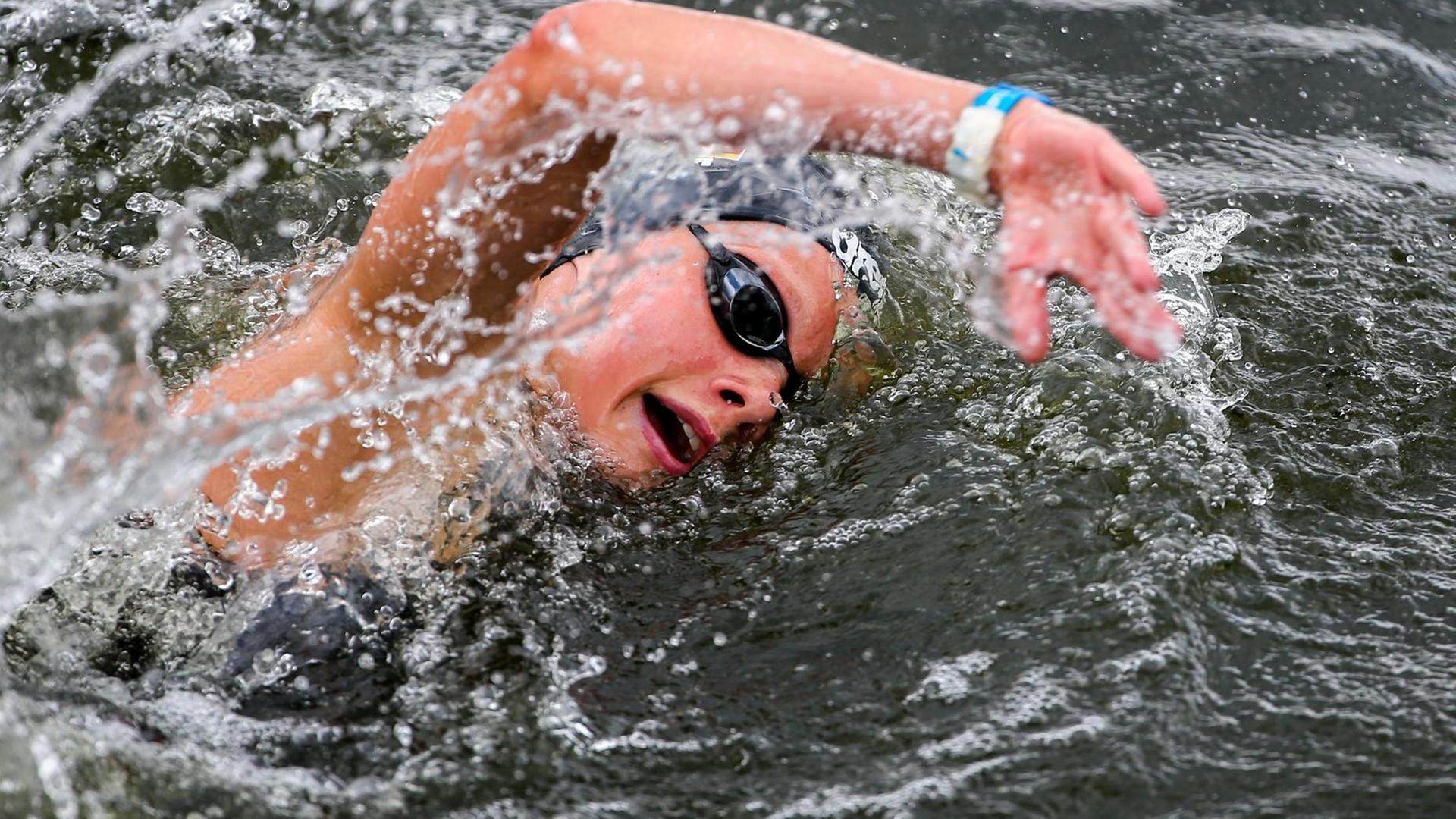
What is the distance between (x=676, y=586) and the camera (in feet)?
10.7

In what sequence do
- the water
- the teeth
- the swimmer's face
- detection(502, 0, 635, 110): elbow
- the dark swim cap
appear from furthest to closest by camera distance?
the teeth, the swimmer's face, the dark swim cap, the water, detection(502, 0, 635, 110): elbow

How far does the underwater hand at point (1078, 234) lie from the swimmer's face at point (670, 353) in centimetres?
123

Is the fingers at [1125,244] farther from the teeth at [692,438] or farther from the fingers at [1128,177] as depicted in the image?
the teeth at [692,438]

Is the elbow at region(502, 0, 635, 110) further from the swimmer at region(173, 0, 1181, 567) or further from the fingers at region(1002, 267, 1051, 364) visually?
the fingers at region(1002, 267, 1051, 364)

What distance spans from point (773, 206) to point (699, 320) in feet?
1.50

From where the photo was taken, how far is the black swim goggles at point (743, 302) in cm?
352

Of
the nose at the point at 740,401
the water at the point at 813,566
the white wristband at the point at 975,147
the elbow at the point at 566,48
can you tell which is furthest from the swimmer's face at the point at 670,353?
the white wristband at the point at 975,147

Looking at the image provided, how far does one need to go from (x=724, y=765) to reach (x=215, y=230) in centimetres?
287

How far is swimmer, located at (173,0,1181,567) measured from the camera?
7.02 feet

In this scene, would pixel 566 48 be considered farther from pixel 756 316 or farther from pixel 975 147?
pixel 756 316

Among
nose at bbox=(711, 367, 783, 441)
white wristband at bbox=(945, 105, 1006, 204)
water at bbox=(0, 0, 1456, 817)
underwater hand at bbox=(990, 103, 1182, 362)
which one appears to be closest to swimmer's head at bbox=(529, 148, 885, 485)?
nose at bbox=(711, 367, 783, 441)

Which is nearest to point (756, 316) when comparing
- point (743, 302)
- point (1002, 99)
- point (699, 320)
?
point (743, 302)

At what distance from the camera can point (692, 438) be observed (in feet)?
12.1

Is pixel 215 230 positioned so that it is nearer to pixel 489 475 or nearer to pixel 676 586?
pixel 489 475
